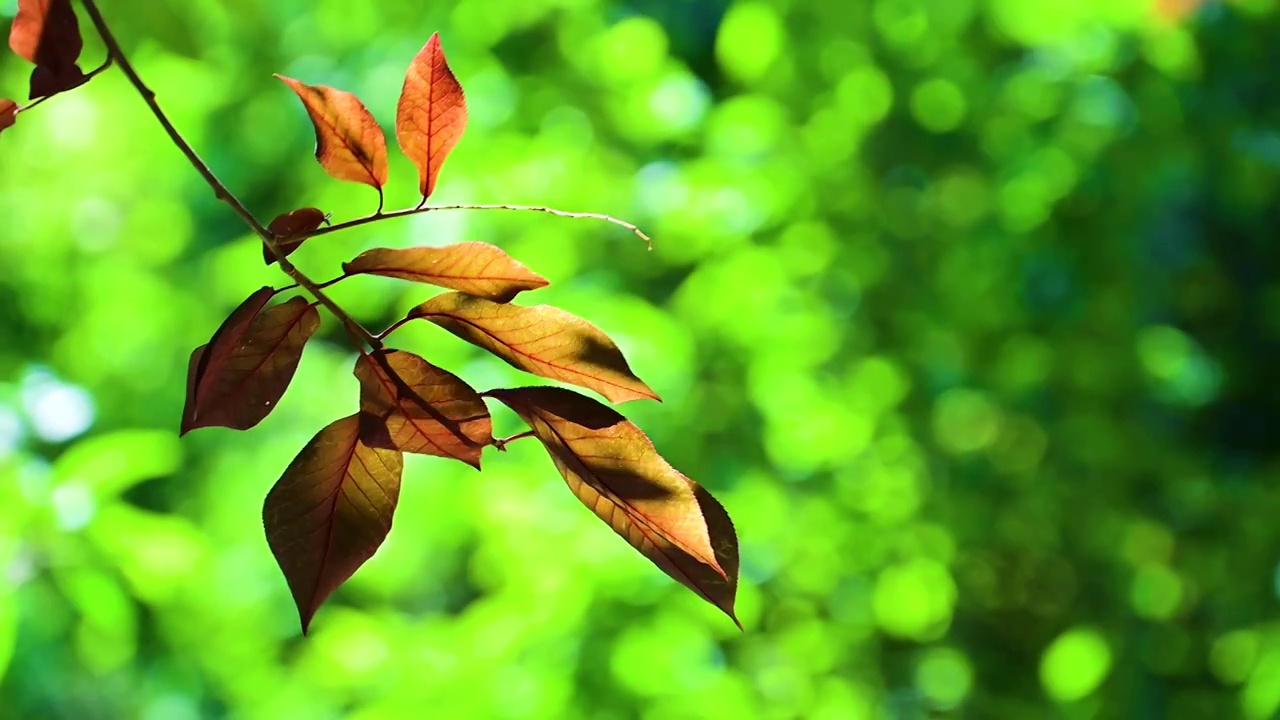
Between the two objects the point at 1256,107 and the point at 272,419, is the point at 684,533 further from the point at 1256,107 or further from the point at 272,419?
the point at 1256,107

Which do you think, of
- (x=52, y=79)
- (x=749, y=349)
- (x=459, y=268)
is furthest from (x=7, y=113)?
(x=749, y=349)

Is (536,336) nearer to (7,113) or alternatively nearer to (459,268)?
(459,268)

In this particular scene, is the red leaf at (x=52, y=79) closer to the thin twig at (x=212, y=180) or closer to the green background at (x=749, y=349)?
the thin twig at (x=212, y=180)

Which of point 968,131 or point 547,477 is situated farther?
point 968,131

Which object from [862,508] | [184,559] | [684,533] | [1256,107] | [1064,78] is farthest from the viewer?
[1256,107]

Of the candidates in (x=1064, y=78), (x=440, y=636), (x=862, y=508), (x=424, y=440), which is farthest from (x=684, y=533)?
(x=1064, y=78)

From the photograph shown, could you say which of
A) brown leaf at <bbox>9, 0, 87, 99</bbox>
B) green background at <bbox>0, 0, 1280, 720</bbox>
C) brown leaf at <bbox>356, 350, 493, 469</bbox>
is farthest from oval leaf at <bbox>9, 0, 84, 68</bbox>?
green background at <bbox>0, 0, 1280, 720</bbox>

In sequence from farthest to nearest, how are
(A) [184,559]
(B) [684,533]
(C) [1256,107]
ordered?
(C) [1256,107]
(A) [184,559]
(B) [684,533]

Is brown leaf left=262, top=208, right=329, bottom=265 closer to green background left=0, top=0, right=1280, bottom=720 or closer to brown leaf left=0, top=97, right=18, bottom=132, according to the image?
brown leaf left=0, top=97, right=18, bottom=132
